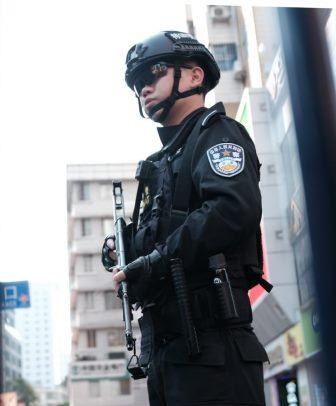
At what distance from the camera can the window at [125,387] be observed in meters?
19.3

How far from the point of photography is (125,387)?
770 inches

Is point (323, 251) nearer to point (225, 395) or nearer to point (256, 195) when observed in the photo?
point (256, 195)

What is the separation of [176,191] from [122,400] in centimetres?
1923

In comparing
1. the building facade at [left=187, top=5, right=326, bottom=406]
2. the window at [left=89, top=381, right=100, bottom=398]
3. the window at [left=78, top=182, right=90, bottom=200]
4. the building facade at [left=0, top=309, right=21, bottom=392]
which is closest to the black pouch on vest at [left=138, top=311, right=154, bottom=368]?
the building facade at [left=0, top=309, right=21, bottom=392]

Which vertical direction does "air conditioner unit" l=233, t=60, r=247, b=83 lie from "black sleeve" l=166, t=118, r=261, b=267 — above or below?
above

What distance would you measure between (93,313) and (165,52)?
19.0 meters

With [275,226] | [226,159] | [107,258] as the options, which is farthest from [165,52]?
[275,226]

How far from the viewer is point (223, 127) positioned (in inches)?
41.9

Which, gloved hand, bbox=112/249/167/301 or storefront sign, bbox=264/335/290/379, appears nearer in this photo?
gloved hand, bbox=112/249/167/301

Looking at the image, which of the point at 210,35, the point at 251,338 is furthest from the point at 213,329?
the point at 210,35

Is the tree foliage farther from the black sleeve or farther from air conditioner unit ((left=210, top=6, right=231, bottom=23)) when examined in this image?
the black sleeve

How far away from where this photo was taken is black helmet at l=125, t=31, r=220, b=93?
116 centimetres

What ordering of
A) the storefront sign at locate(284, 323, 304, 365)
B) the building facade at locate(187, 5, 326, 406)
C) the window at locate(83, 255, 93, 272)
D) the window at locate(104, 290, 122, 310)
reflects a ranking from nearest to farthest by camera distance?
the building facade at locate(187, 5, 326, 406) < the storefront sign at locate(284, 323, 304, 365) < the window at locate(83, 255, 93, 272) < the window at locate(104, 290, 122, 310)

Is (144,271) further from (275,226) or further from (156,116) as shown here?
(275,226)
